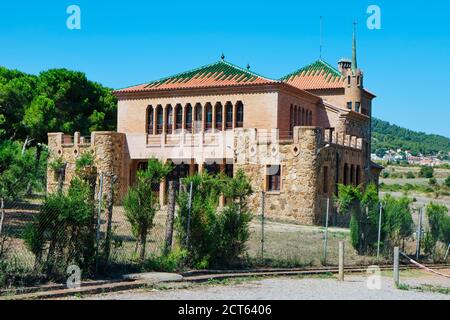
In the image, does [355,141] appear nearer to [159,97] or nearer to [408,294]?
[159,97]

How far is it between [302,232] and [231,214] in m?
11.2

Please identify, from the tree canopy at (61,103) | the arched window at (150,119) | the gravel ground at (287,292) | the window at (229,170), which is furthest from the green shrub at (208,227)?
the tree canopy at (61,103)

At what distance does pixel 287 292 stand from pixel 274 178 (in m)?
23.5

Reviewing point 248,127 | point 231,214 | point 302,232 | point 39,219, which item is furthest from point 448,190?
point 39,219

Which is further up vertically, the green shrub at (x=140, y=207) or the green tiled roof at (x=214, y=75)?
the green tiled roof at (x=214, y=75)

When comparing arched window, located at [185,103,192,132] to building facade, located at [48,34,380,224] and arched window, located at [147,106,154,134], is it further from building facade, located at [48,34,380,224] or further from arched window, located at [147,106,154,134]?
arched window, located at [147,106,154,134]

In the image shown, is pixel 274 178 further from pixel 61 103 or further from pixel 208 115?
pixel 61 103

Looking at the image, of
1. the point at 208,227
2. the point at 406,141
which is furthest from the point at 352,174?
the point at 406,141

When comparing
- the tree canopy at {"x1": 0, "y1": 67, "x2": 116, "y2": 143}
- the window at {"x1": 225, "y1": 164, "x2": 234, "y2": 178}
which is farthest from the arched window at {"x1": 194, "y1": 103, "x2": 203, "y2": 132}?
the tree canopy at {"x1": 0, "y1": 67, "x2": 116, "y2": 143}

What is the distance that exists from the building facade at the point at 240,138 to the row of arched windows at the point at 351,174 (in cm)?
6

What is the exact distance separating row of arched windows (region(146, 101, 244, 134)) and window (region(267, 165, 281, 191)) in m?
4.82

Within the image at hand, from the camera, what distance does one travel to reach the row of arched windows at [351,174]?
1716 inches

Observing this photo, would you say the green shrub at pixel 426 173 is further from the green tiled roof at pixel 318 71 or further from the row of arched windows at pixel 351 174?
the row of arched windows at pixel 351 174

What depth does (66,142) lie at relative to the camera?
46656 millimetres
